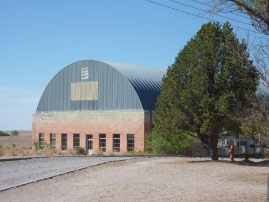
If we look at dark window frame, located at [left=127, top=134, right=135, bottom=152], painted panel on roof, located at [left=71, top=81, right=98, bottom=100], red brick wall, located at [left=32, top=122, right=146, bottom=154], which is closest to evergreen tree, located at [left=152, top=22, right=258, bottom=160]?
red brick wall, located at [left=32, top=122, right=146, bottom=154]

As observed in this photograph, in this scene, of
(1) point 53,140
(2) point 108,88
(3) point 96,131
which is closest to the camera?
(2) point 108,88

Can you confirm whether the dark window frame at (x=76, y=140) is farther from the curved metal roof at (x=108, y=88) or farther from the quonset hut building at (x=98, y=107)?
the curved metal roof at (x=108, y=88)

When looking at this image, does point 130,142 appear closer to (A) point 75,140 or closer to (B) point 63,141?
(A) point 75,140

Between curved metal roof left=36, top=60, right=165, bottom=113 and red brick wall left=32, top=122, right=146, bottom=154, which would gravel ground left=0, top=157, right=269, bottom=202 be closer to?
red brick wall left=32, top=122, right=146, bottom=154

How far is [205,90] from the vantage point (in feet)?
75.0

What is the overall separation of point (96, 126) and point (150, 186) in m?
26.5

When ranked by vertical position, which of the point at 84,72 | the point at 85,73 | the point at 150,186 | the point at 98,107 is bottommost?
the point at 150,186

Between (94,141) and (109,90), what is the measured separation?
5204mm

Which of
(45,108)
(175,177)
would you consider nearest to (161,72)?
(45,108)

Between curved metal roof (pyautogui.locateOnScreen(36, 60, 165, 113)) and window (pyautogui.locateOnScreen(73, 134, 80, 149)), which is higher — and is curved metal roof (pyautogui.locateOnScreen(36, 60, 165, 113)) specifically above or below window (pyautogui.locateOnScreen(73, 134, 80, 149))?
above

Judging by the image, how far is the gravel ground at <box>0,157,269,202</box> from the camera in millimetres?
12273

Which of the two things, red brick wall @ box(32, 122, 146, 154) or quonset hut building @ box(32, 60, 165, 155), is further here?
quonset hut building @ box(32, 60, 165, 155)

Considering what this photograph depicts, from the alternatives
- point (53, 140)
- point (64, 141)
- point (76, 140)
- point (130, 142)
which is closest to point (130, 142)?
point (130, 142)

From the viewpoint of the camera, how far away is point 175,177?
54.6ft
